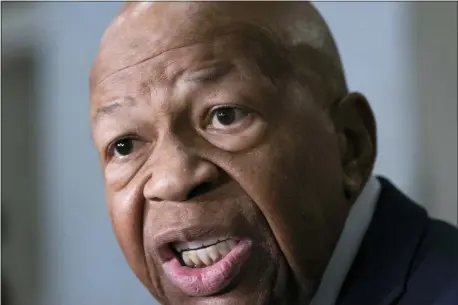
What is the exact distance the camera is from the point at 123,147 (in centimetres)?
67

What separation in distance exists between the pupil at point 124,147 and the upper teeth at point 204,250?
0.39 ft

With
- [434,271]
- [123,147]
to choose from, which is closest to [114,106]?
[123,147]

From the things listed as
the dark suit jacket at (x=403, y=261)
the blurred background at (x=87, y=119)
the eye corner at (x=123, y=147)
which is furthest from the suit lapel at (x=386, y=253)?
the blurred background at (x=87, y=119)

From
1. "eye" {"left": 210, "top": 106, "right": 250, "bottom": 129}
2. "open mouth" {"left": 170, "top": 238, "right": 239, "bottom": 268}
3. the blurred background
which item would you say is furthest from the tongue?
the blurred background

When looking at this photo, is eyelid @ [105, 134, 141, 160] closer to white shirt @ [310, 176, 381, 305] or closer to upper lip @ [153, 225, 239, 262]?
upper lip @ [153, 225, 239, 262]

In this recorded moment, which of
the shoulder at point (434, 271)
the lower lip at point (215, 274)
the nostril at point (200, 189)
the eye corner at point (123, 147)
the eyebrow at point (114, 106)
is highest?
the eyebrow at point (114, 106)

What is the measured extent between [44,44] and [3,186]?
29cm

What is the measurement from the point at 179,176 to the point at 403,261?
274 mm

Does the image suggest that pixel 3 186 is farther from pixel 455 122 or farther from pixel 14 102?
pixel 455 122

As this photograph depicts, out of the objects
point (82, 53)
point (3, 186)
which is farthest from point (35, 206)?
point (82, 53)

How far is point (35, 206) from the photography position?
3.95 feet

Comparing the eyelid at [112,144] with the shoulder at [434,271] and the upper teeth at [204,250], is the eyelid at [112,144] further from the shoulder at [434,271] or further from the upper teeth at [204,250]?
the shoulder at [434,271]

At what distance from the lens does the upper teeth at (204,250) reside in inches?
23.8

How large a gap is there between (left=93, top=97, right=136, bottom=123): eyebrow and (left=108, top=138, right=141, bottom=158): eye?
0.03 metres
